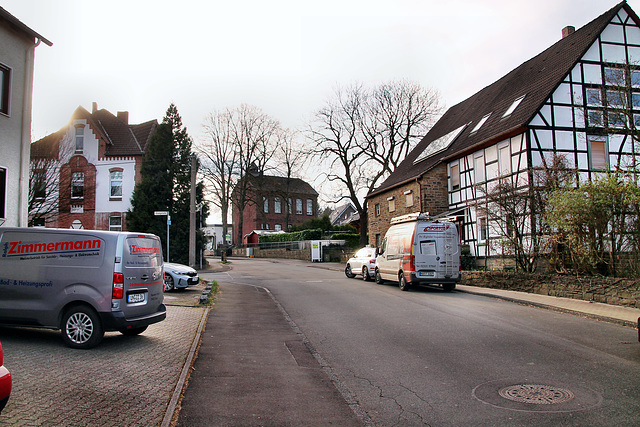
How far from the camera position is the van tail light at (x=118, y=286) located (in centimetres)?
742

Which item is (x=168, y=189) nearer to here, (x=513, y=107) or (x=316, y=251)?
(x=316, y=251)

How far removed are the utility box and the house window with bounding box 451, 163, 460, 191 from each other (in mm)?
17291

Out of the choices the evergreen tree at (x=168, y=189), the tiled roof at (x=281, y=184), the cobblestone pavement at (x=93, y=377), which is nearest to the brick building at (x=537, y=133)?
the cobblestone pavement at (x=93, y=377)

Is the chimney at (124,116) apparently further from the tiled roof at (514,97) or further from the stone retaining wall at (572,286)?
the stone retaining wall at (572,286)

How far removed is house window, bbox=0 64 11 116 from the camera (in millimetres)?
13336

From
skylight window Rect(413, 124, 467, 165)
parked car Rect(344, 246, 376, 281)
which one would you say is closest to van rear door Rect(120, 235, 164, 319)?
parked car Rect(344, 246, 376, 281)

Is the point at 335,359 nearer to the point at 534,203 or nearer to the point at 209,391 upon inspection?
the point at 209,391

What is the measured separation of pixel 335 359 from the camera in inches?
285

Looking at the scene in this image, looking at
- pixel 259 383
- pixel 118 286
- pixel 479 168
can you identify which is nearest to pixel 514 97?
pixel 479 168

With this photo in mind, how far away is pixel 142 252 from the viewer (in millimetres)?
8133

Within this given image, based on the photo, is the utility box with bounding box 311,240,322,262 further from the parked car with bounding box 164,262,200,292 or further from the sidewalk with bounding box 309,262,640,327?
the sidewalk with bounding box 309,262,640,327

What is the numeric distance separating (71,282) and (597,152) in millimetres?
22178

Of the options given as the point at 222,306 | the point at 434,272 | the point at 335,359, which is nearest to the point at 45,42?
the point at 222,306

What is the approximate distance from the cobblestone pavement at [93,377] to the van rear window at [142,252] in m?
1.30
